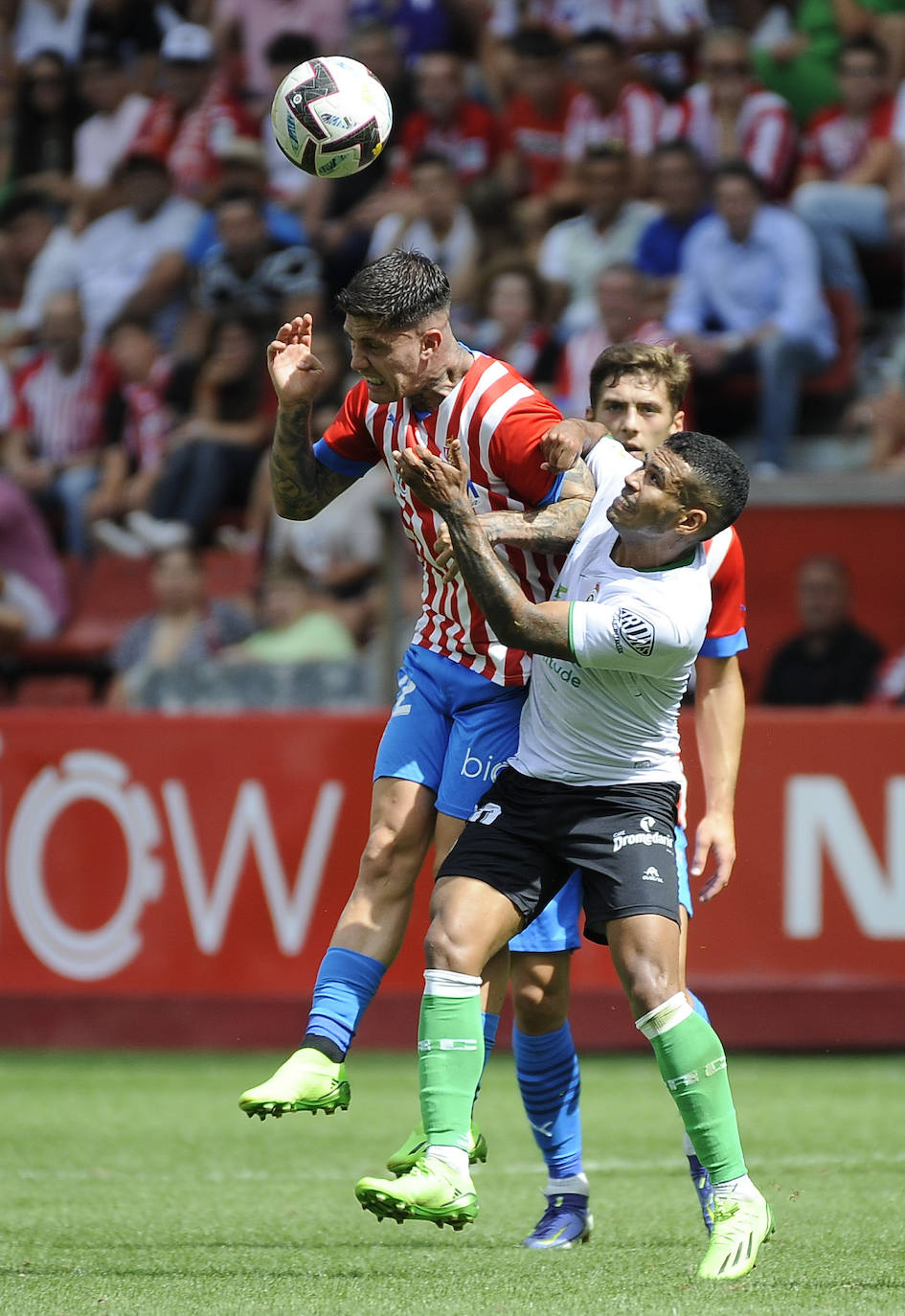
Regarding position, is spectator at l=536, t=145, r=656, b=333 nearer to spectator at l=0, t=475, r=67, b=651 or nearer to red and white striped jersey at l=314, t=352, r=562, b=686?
spectator at l=0, t=475, r=67, b=651

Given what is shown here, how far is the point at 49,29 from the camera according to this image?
1575cm

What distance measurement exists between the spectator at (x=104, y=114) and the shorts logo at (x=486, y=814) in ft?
36.1

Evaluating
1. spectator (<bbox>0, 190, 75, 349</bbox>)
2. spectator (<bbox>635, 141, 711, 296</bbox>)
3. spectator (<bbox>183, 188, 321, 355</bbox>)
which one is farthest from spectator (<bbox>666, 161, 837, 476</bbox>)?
spectator (<bbox>0, 190, 75, 349</bbox>)

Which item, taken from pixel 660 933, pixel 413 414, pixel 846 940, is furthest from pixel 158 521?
pixel 660 933

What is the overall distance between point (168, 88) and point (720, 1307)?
12.3 metres

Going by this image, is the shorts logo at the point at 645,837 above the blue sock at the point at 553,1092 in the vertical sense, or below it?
above

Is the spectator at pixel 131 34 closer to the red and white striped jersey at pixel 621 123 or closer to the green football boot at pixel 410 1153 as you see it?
the red and white striped jersey at pixel 621 123

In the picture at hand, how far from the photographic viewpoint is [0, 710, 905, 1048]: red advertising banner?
8.84 meters

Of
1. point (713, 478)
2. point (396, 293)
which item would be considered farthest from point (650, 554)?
point (396, 293)

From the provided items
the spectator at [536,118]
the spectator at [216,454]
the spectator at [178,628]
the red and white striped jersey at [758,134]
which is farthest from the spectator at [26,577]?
the red and white striped jersey at [758,134]

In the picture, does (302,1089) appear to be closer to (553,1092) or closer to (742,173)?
(553,1092)

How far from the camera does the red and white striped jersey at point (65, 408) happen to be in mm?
13344

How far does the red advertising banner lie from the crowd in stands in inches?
42.6

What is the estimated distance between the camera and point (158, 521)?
12.2m
